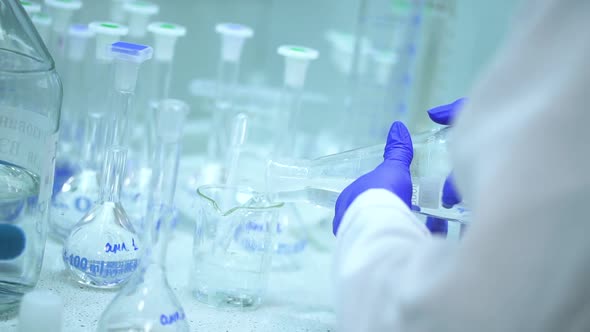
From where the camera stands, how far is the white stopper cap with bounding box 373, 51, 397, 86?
168 centimetres

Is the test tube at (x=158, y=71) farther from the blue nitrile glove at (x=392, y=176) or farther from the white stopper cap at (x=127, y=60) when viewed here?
the blue nitrile glove at (x=392, y=176)

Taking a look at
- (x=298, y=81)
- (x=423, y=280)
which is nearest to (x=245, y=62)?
(x=298, y=81)

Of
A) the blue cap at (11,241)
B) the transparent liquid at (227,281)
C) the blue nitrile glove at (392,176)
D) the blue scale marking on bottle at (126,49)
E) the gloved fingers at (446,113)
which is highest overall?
the blue scale marking on bottle at (126,49)

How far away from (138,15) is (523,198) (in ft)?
3.09

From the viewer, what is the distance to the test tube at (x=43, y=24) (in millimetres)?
1284

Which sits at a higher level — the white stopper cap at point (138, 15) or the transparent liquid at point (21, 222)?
the white stopper cap at point (138, 15)

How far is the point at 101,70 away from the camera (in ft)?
4.35

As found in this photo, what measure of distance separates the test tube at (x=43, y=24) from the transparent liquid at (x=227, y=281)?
1.61 ft

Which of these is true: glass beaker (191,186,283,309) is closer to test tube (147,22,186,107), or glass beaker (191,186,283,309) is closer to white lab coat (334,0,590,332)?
test tube (147,22,186,107)

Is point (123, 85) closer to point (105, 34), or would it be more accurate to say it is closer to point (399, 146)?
point (105, 34)

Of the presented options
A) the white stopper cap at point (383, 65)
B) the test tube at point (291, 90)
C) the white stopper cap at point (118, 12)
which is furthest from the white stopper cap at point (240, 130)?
the white stopper cap at point (383, 65)

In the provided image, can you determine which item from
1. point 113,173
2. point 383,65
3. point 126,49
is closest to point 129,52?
point 126,49

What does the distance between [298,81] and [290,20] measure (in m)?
0.62

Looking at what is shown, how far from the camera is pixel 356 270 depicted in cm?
76
